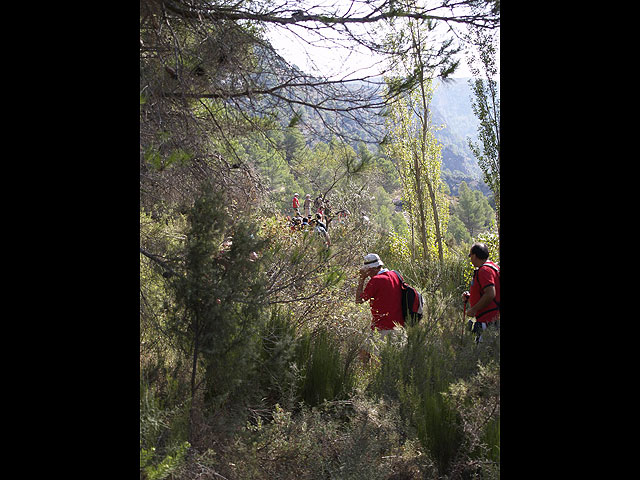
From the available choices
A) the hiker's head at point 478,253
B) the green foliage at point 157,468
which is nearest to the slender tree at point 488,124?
the hiker's head at point 478,253

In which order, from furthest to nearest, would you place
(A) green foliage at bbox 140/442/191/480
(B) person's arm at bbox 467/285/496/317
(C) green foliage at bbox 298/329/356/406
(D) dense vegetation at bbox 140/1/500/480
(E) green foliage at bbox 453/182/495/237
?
(E) green foliage at bbox 453/182/495/237
(B) person's arm at bbox 467/285/496/317
(C) green foliage at bbox 298/329/356/406
(D) dense vegetation at bbox 140/1/500/480
(A) green foliage at bbox 140/442/191/480

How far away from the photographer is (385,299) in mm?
5086

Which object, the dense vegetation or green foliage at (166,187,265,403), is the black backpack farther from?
green foliage at (166,187,265,403)

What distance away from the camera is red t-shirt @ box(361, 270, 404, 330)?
508 centimetres

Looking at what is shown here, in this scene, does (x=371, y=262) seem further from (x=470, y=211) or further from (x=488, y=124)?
(x=470, y=211)

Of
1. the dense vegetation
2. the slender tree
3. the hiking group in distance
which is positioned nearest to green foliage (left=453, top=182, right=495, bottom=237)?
the slender tree

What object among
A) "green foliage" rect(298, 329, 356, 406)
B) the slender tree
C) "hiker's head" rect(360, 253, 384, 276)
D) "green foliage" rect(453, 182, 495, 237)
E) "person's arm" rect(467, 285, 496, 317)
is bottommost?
"green foliage" rect(298, 329, 356, 406)

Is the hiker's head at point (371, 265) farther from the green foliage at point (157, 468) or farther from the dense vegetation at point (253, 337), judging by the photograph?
the green foliage at point (157, 468)

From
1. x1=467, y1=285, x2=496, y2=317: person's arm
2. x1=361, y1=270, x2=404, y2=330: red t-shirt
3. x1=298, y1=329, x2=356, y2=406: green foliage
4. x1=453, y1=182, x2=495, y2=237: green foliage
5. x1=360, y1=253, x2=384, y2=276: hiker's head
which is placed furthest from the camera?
x1=453, y1=182, x2=495, y2=237: green foliage

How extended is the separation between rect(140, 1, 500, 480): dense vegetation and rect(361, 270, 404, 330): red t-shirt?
11.3 inches

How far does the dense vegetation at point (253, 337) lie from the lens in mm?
2710
